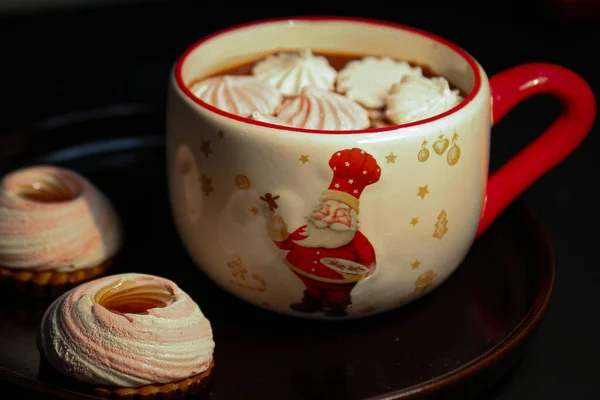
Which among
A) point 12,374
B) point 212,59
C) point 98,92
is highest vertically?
point 212,59

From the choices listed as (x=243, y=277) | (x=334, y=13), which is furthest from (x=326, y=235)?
(x=334, y=13)

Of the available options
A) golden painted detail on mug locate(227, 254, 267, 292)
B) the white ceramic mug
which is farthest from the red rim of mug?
golden painted detail on mug locate(227, 254, 267, 292)

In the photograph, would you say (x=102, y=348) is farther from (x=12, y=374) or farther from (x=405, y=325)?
(x=405, y=325)

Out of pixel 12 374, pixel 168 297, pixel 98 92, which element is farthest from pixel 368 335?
pixel 98 92

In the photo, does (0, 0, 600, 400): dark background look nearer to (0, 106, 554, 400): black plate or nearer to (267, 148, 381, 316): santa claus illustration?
(0, 106, 554, 400): black plate

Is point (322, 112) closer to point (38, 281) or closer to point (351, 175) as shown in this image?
point (351, 175)

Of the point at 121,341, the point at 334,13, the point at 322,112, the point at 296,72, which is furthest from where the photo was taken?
the point at 334,13
